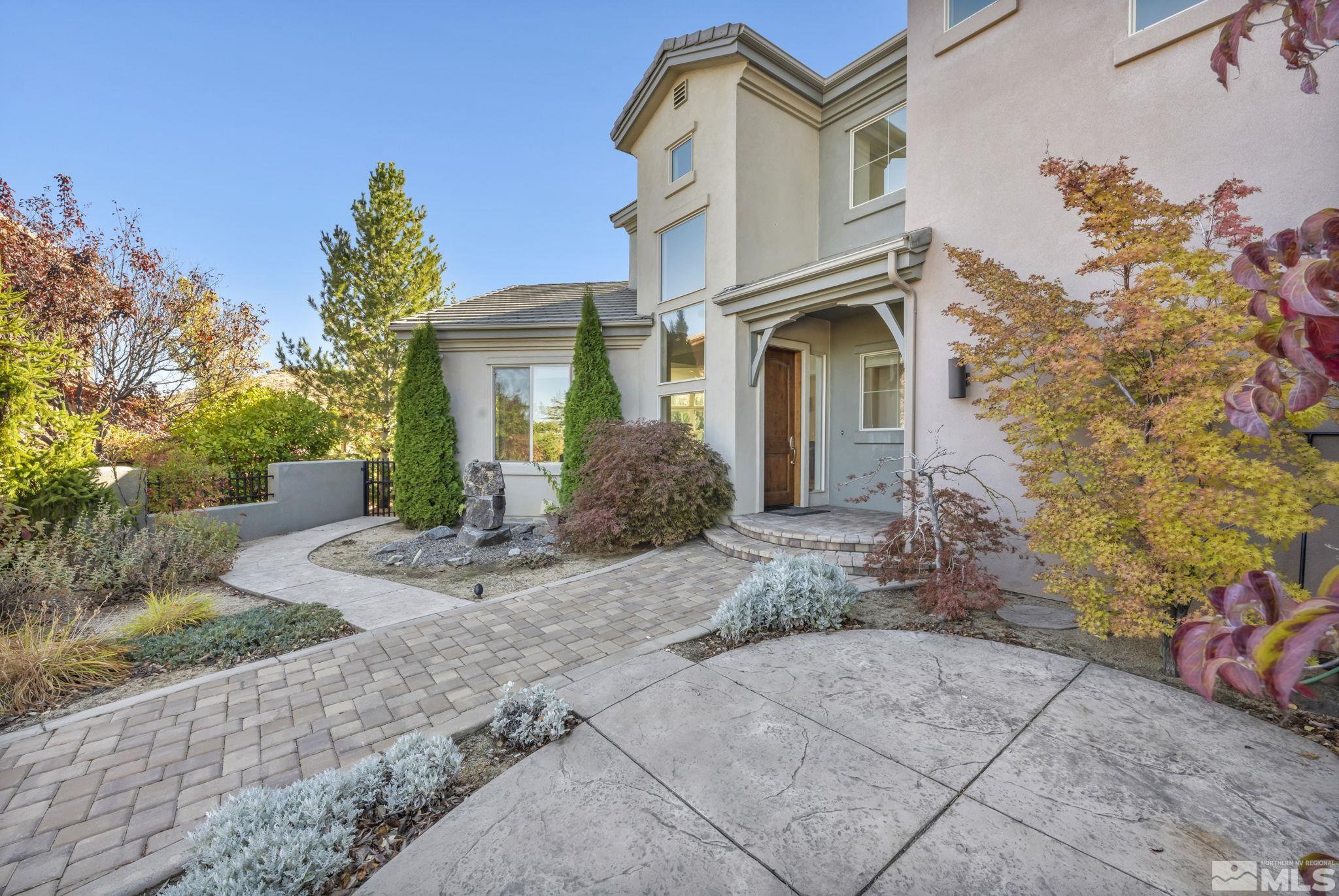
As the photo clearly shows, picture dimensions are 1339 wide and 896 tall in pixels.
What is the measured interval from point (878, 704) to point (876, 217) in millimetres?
6982

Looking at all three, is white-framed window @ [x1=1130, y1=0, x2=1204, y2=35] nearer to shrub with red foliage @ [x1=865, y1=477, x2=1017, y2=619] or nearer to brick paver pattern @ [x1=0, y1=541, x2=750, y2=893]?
shrub with red foliage @ [x1=865, y1=477, x2=1017, y2=619]

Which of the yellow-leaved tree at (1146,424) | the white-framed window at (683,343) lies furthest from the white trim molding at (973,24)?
the white-framed window at (683,343)

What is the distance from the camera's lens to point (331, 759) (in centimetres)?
263

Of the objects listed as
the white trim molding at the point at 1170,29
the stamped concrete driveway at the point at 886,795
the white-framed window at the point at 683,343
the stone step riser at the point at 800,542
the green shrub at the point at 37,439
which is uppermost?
the white trim molding at the point at 1170,29

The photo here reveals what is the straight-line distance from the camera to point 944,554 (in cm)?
428

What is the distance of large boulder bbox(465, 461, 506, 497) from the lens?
7.67 meters

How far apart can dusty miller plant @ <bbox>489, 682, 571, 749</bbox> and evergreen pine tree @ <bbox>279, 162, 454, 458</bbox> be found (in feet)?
57.2

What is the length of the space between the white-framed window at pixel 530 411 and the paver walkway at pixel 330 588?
11.3ft

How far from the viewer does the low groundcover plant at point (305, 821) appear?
1.75 metres

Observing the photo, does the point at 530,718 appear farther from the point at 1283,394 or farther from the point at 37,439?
the point at 37,439

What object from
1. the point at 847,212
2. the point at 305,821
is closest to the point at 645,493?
the point at 305,821

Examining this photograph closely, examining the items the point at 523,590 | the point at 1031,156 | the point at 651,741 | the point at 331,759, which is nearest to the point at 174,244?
the point at 523,590

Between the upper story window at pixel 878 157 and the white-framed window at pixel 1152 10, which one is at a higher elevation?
the upper story window at pixel 878 157

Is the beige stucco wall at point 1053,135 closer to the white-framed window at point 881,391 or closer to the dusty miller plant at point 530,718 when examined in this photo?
the white-framed window at point 881,391
